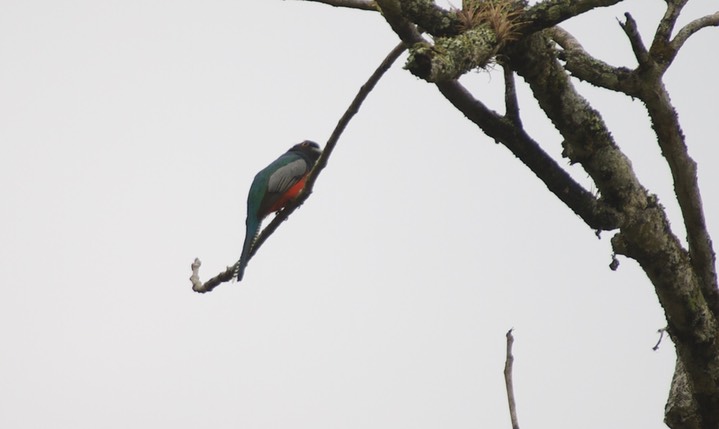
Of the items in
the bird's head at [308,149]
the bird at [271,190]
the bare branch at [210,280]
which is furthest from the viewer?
the bird's head at [308,149]

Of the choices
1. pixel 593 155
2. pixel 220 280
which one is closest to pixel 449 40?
pixel 593 155

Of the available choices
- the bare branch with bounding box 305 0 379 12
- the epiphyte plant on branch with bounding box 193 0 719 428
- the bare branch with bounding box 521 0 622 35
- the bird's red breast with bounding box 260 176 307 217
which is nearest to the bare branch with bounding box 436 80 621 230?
the epiphyte plant on branch with bounding box 193 0 719 428

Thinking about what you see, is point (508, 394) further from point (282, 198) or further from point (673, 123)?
point (282, 198)

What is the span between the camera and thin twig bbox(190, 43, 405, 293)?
3.47 m

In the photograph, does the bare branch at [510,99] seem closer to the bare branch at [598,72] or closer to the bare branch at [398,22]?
the bare branch at [598,72]

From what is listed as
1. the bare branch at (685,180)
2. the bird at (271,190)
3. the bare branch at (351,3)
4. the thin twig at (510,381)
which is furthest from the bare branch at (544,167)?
the bird at (271,190)

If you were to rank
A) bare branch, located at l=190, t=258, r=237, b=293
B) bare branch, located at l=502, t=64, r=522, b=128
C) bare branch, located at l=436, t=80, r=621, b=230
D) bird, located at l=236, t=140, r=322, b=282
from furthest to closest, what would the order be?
bird, located at l=236, t=140, r=322, b=282, bare branch, located at l=190, t=258, r=237, b=293, bare branch, located at l=436, t=80, r=621, b=230, bare branch, located at l=502, t=64, r=522, b=128

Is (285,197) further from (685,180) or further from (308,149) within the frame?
(685,180)

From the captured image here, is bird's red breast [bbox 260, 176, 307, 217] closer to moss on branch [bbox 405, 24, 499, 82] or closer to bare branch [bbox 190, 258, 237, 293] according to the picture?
bare branch [bbox 190, 258, 237, 293]

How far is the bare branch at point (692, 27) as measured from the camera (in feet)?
9.34

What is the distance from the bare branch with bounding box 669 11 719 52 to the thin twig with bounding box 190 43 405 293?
1016 mm

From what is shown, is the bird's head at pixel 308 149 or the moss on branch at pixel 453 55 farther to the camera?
the bird's head at pixel 308 149

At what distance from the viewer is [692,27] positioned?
3.05 metres

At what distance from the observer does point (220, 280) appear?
4734mm
